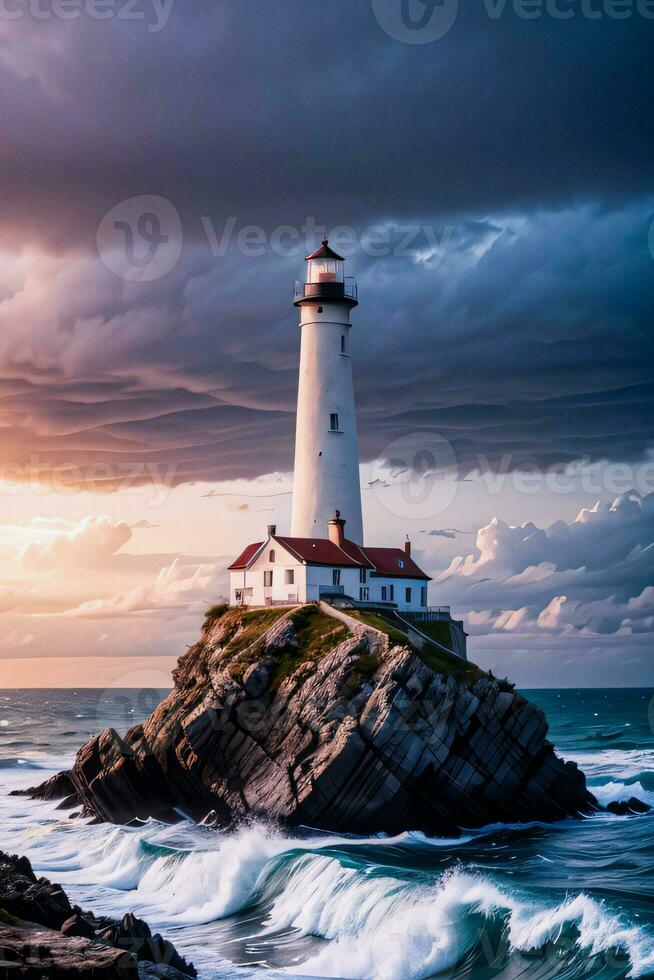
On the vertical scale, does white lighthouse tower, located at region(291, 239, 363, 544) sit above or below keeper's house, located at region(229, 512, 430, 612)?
above

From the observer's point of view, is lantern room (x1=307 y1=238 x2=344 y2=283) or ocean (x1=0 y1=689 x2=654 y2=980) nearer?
ocean (x1=0 y1=689 x2=654 y2=980)

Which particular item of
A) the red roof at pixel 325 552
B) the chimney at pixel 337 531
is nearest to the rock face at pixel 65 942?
the red roof at pixel 325 552

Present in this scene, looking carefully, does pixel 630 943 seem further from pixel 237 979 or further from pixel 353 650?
pixel 353 650

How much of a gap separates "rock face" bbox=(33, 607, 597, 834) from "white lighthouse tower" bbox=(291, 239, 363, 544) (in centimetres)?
743

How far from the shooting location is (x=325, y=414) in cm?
5288

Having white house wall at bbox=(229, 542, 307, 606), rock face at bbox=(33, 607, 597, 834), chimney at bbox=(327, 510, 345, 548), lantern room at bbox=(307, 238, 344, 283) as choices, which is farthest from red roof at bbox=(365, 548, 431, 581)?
lantern room at bbox=(307, 238, 344, 283)

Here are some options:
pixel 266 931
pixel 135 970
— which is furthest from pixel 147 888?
pixel 135 970

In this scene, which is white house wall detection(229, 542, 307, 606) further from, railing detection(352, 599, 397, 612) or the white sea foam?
the white sea foam

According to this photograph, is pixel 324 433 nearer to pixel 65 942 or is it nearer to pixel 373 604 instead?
pixel 373 604

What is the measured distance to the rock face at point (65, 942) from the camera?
862 inches

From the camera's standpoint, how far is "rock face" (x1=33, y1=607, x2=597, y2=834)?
129 feet

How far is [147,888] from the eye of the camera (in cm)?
3669

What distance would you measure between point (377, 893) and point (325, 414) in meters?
25.7

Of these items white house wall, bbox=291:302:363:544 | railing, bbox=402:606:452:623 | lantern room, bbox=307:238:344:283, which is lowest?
railing, bbox=402:606:452:623
